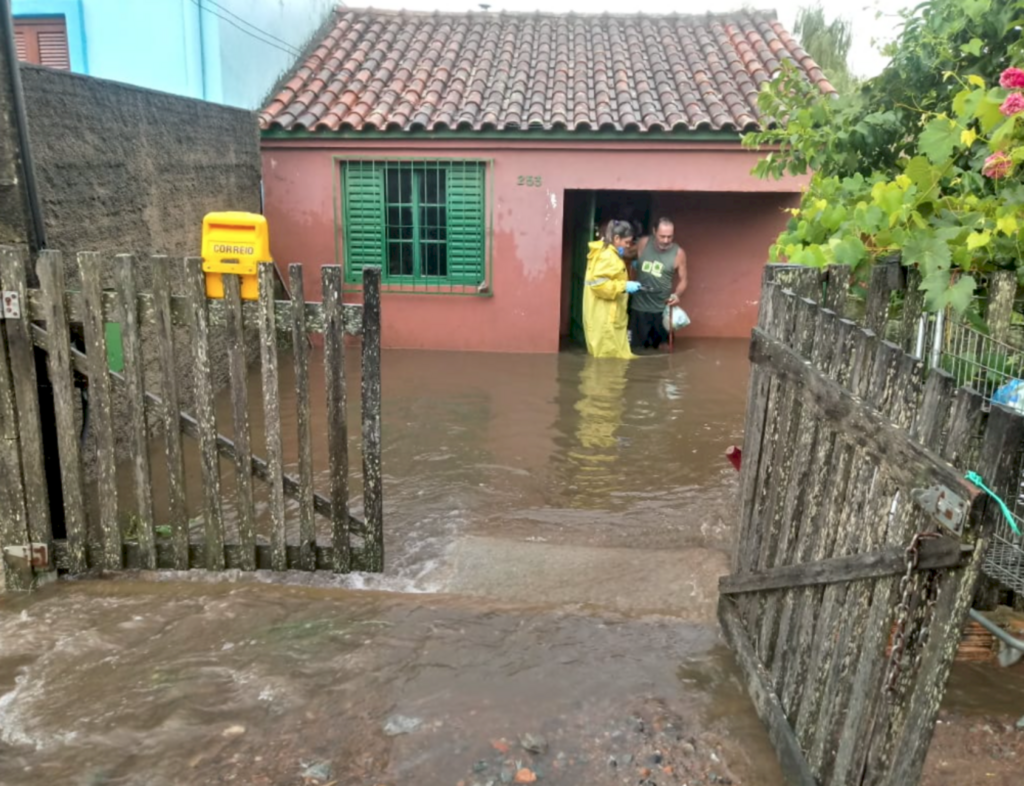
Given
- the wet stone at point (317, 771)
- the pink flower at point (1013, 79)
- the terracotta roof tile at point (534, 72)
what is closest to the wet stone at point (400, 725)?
the wet stone at point (317, 771)

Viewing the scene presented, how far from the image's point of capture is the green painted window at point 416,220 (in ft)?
34.0

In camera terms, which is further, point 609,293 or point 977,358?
point 609,293

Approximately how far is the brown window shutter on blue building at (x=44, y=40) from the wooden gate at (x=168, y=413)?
284 inches

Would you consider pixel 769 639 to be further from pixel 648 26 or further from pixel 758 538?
pixel 648 26

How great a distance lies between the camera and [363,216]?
10500 millimetres

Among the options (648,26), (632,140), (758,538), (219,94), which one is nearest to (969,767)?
(758,538)

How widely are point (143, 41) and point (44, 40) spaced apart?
1.21 metres

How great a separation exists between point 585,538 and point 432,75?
26.5 ft

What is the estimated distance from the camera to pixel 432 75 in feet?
37.1

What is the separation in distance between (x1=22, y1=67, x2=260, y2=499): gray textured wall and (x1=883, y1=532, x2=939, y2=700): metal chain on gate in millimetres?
4999

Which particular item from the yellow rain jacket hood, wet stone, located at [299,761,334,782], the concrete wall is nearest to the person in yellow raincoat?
the yellow rain jacket hood

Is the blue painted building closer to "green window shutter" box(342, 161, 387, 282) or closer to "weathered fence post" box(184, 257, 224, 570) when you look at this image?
"green window shutter" box(342, 161, 387, 282)

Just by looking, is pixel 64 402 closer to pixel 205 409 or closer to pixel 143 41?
pixel 205 409

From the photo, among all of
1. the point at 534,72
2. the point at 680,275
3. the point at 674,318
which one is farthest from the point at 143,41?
the point at 674,318
